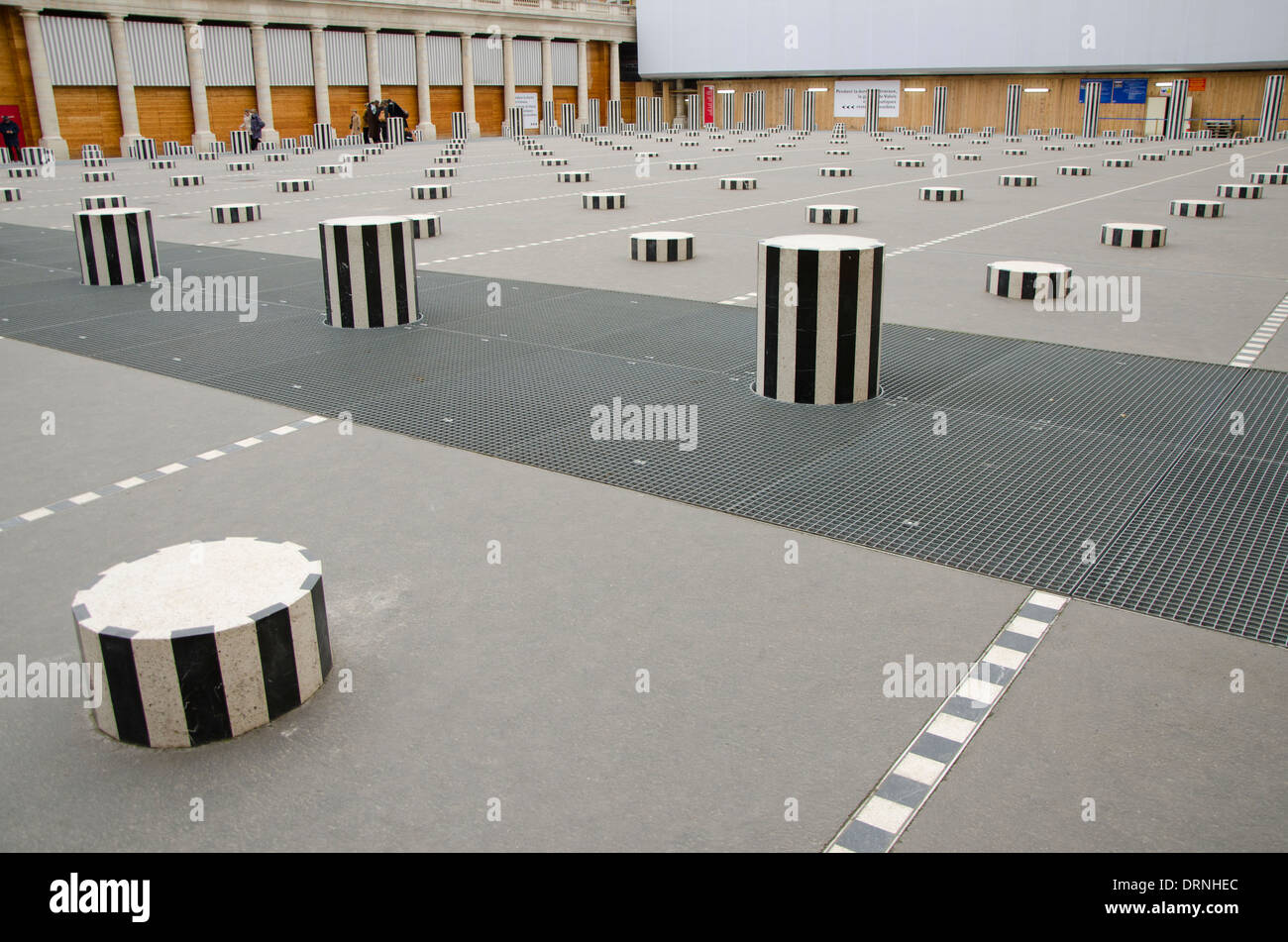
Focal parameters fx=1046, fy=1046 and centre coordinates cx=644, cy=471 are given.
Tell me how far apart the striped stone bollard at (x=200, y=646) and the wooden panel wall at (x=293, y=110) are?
46.6 metres

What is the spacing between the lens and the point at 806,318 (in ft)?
19.7

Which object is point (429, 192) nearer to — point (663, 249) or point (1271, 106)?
point (663, 249)

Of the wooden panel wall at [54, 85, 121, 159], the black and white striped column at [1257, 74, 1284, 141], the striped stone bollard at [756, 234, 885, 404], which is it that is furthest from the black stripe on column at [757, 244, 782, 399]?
the black and white striped column at [1257, 74, 1284, 141]

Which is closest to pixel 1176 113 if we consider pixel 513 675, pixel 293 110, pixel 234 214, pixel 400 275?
pixel 293 110

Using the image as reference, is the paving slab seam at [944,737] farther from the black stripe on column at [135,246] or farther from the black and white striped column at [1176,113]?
the black and white striped column at [1176,113]

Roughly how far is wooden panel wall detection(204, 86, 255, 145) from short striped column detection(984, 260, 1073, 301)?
40.4 metres

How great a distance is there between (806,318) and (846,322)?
229mm

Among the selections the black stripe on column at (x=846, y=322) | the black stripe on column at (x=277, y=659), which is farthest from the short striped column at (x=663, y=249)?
the black stripe on column at (x=277, y=659)

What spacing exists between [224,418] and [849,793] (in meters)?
4.60

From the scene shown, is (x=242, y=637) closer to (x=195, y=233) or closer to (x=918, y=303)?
(x=918, y=303)

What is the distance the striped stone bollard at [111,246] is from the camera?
10039mm

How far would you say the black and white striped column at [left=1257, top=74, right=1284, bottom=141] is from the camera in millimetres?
38875

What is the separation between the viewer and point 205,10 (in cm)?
3931

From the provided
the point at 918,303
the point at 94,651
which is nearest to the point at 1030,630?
the point at 94,651
